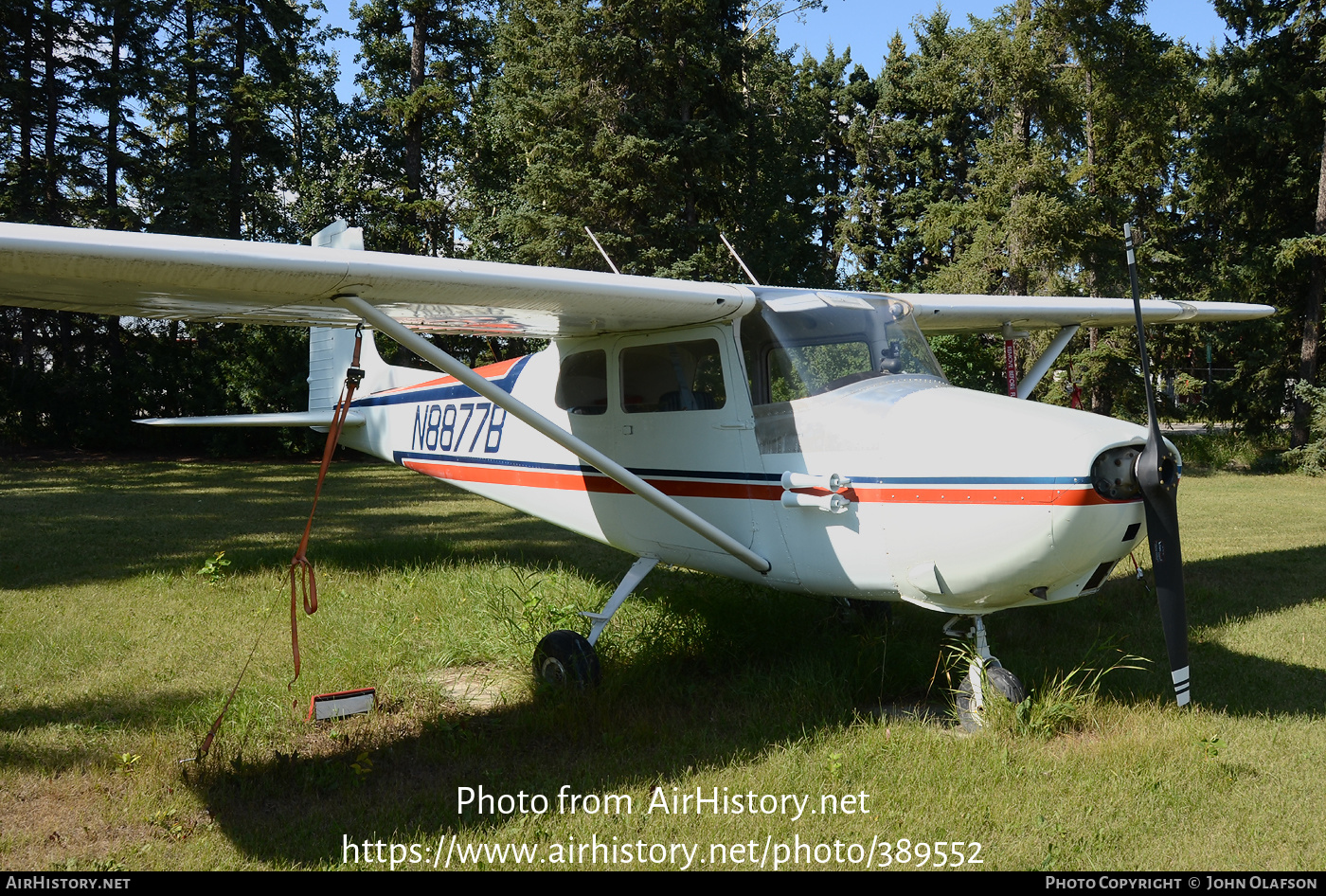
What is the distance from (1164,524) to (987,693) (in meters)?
1.31

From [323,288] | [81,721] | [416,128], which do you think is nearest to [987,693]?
[323,288]

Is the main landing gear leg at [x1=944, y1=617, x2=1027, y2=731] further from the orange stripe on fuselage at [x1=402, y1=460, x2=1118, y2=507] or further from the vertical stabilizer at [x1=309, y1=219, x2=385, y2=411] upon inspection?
the vertical stabilizer at [x1=309, y1=219, x2=385, y2=411]

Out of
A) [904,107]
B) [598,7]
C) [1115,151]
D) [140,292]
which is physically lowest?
[140,292]

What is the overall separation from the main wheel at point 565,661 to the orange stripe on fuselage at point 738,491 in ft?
3.46

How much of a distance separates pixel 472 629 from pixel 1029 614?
446 centimetres

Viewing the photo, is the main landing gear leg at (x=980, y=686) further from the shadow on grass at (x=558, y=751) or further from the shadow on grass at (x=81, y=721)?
the shadow on grass at (x=81, y=721)

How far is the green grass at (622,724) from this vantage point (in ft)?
12.1

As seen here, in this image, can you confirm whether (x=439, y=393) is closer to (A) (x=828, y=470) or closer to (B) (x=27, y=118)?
(A) (x=828, y=470)

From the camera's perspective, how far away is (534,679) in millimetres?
5516

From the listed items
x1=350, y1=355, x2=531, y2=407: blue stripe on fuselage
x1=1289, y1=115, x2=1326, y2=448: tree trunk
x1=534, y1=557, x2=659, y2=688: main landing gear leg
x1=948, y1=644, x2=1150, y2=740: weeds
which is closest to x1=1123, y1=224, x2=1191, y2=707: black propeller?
x1=948, y1=644, x2=1150, y2=740: weeds

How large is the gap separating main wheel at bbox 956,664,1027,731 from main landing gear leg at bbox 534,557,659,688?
2.09 meters

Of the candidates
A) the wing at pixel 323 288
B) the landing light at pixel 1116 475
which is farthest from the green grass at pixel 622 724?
the wing at pixel 323 288
